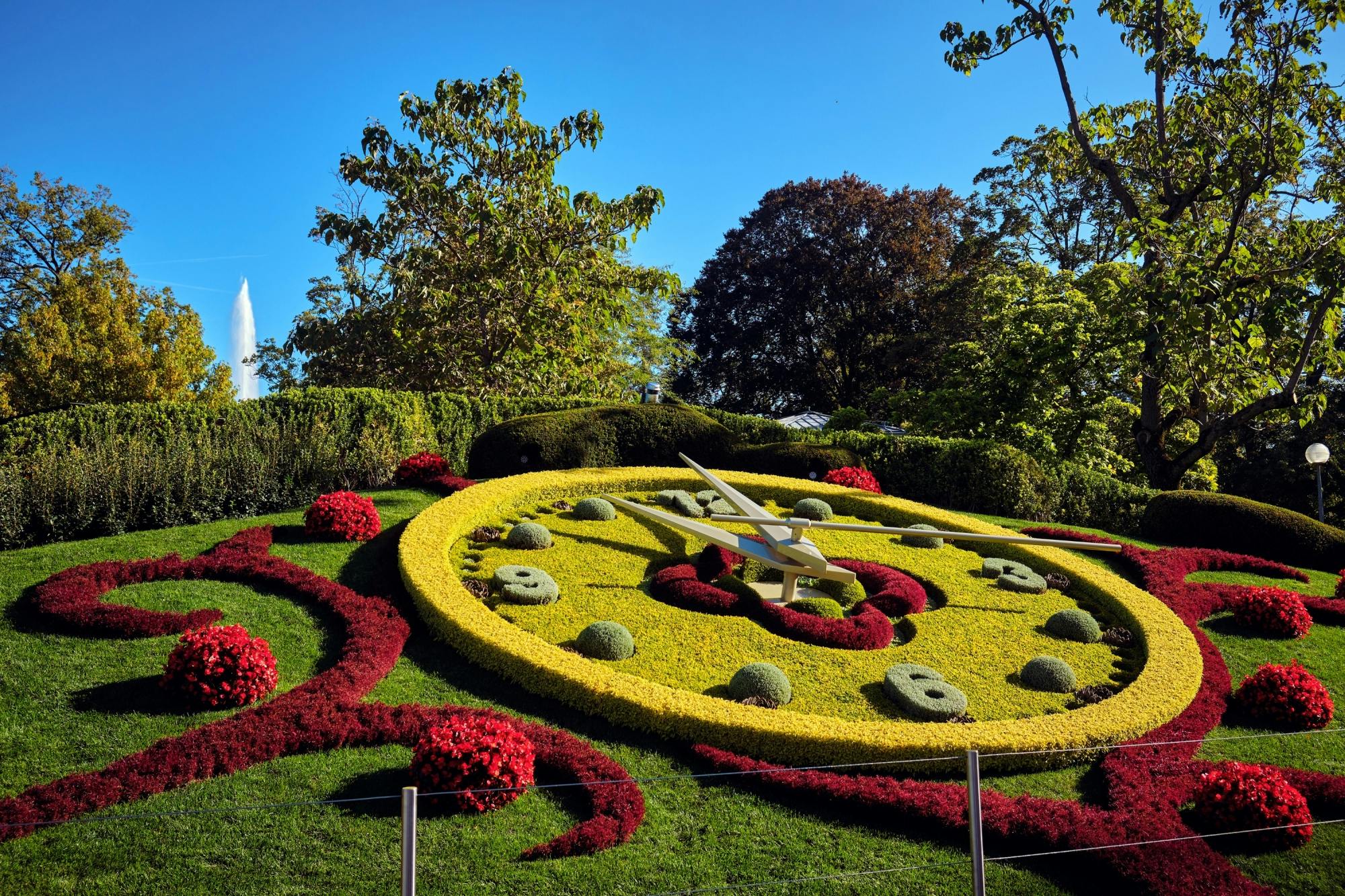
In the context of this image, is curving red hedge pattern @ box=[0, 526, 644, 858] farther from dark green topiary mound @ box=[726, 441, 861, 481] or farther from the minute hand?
dark green topiary mound @ box=[726, 441, 861, 481]

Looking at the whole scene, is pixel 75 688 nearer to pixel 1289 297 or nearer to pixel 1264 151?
pixel 1289 297

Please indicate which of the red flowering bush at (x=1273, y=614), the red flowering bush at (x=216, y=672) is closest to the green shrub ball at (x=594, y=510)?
the red flowering bush at (x=216, y=672)

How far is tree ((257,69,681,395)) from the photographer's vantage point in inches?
824

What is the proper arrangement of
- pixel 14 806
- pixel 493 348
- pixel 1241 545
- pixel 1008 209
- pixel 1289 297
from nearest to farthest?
pixel 14 806, pixel 1241 545, pixel 1289 297, pixel 493 348, pixel 1008 209

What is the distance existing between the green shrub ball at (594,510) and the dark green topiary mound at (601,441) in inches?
92.7

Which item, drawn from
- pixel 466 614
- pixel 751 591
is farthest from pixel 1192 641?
pixel 466 614

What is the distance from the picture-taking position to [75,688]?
24.8ft

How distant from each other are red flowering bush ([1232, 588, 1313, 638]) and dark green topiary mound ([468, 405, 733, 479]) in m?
7.92

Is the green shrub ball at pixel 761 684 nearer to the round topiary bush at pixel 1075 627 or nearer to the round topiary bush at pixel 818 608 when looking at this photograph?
the round topiary bush at pixel 818 608

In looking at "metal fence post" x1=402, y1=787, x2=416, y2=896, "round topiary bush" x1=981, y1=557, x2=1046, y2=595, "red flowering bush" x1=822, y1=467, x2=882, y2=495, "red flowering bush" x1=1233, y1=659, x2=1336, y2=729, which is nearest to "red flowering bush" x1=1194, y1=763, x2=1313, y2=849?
"red flowering bush" x1=1233, y1=659, x2=1336, y2=729

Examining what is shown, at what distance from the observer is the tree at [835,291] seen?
3550cm

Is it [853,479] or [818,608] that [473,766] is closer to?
[818,608]

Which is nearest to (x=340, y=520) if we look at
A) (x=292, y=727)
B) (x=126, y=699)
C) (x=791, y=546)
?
(x=126, y=699)

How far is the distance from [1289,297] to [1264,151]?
291 cm
